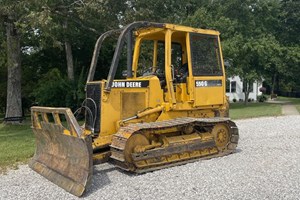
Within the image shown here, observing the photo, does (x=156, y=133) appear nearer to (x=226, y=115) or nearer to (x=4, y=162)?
(x=226, y=115)

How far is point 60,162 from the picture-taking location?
6672 millimetres

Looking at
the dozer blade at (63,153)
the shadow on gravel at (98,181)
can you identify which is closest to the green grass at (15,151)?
the dozer blade at (63,153)

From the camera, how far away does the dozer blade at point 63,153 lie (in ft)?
19.4

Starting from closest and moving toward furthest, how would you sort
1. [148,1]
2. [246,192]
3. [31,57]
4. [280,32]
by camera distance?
1. [246,192]
2. [148,1]
3. [31,57]
4. [280,32]

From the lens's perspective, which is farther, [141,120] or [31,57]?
[31,57]

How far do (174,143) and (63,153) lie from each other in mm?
2178

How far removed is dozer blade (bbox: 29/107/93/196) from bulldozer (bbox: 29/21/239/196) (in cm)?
2

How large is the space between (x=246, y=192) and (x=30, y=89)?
18973mm

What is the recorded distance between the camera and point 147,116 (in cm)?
770

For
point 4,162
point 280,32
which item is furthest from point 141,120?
point 280,32

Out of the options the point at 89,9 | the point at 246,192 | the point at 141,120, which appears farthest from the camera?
the point at 89,9

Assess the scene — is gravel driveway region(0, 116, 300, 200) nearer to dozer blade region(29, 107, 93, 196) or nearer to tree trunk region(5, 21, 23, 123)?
dozer blade region(29, 107, 93, 196)

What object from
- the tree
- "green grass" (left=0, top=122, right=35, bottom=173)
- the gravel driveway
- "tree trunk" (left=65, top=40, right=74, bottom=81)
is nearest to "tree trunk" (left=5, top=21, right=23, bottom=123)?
the tree

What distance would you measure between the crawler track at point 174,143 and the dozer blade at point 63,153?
2.64ft
